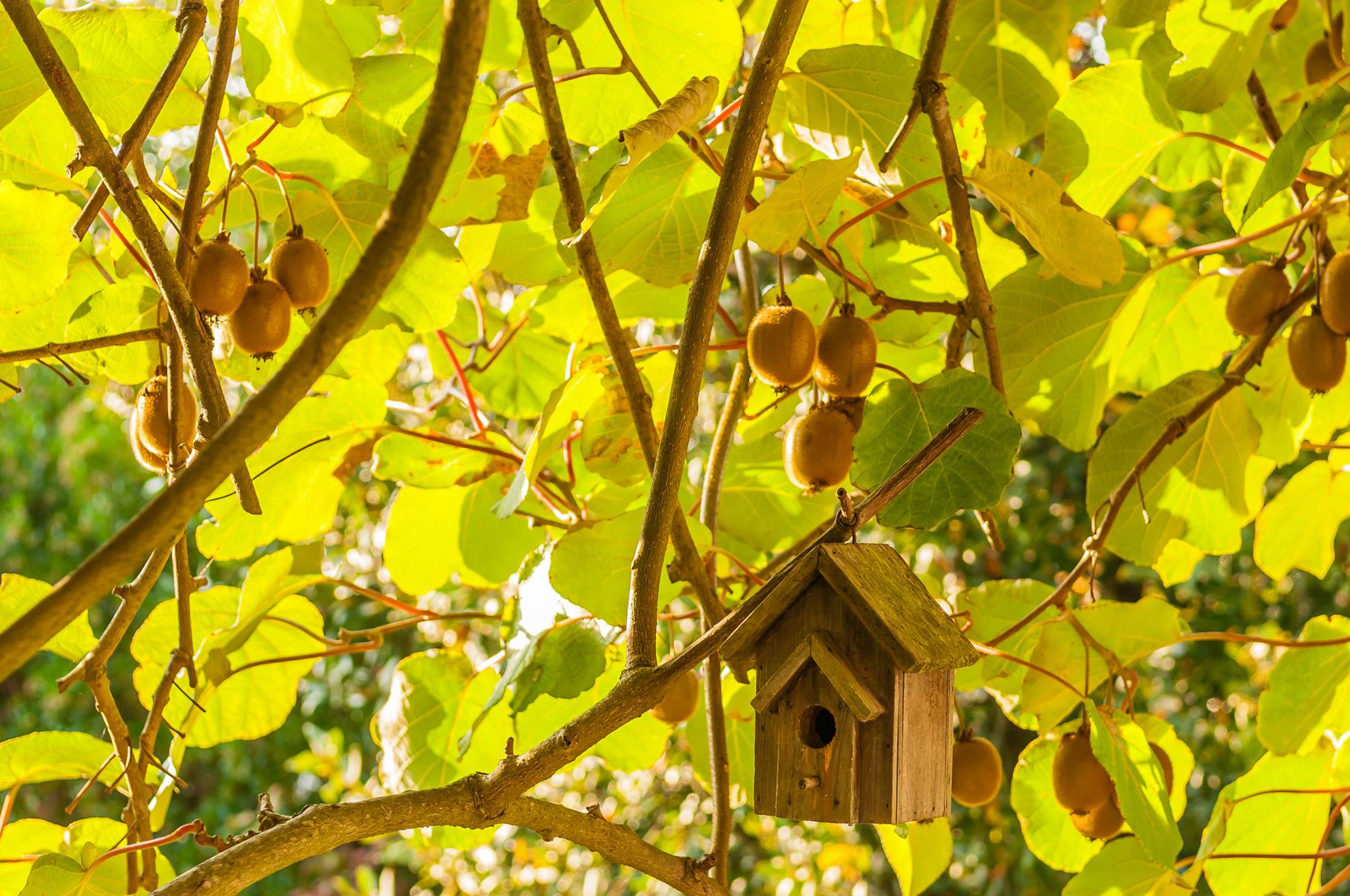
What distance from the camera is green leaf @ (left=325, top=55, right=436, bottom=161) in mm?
674

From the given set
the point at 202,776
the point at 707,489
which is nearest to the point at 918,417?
the point at 707,489

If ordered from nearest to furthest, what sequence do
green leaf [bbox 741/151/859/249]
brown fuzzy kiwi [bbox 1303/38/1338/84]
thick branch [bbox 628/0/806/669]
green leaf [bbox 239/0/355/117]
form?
thick branch [bbox 628/0/806/669] → green leaf [bbox 741/151/859/249] → green leaf [bbox 239/0/355/117] → brown fuzzy kiwi [bbox 1303/38/1338/84]

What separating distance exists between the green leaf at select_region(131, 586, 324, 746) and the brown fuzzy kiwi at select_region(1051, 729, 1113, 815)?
1.62 ft

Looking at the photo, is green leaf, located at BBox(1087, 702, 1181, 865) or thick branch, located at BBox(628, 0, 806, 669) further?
green leaf, located at BBox(1087, 702, 1181, 865)

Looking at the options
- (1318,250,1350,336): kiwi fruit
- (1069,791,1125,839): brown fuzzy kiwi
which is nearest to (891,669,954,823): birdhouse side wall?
(1069,791,1125,839): brown fuzzy kiwi

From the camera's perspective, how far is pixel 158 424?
65cm

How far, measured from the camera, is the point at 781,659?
57cm

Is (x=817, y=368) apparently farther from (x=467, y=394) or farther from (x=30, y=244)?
(x=30, y=244)

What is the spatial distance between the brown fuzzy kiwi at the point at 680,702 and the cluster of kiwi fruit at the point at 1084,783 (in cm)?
23

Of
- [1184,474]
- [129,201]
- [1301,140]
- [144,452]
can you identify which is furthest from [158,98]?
[1184,474]

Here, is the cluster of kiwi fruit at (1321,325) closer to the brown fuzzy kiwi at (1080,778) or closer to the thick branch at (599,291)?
the brown fuzzy kiwi at (1080,778)

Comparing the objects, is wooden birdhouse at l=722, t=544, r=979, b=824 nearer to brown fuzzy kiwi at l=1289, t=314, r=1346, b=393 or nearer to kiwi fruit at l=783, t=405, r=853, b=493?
kiwi fruit at l=783, t=405, r=853, b=493

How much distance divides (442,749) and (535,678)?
0.71ft

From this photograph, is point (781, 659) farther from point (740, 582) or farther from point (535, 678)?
point (740, 582)
